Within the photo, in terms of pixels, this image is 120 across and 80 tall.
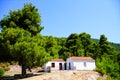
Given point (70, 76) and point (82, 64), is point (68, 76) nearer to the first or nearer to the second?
point (70, 76)

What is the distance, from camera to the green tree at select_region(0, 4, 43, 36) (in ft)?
148

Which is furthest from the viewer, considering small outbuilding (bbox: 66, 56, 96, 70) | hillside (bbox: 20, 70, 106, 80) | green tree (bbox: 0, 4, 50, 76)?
small outbuilding (bbox: 66, 56, 96, 70)

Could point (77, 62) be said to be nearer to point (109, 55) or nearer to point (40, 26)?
point (40, 26)

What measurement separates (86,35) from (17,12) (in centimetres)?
2542

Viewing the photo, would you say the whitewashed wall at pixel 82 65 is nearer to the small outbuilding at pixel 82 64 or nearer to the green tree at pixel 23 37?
the small outbuilding at pixel 82 64

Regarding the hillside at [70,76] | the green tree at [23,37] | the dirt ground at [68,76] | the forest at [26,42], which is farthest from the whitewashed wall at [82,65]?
the green tree at [23,37]

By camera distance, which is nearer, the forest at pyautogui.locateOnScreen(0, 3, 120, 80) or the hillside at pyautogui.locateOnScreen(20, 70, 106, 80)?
the hillside at pyautogui.locateOnScreen(20, 70, 106, 80)

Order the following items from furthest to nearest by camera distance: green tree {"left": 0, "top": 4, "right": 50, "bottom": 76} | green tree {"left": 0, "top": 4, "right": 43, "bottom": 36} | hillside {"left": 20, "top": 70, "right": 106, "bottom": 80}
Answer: green tree {"left": 0, "top": 4, "right": 43, "bottom": 36} → green tree {"left": 0, "top": 4, "right": 50, "bottom": 76} → hillside {"left": 20, "top": 70, "right": 106, "bottom": 80}

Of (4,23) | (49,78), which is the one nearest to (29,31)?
(4,23)

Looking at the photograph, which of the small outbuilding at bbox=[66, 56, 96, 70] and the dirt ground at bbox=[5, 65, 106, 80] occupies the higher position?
the small outbuilding at bbox=[66, 56, 96, 70]

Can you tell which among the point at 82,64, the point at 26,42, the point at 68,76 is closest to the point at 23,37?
the point at 26,42

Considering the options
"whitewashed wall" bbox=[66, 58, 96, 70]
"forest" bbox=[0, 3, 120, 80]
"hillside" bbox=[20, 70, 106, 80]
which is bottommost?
"hillside" bbox=[20, 70, 106, 80]

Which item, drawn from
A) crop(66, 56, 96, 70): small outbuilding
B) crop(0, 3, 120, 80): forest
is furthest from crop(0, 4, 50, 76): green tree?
crop(66, 56, 96, 70): small outbuilding

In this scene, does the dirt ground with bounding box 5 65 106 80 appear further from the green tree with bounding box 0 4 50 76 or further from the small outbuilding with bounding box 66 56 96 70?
the small outbuilding with bounding box 66 56 96 70
